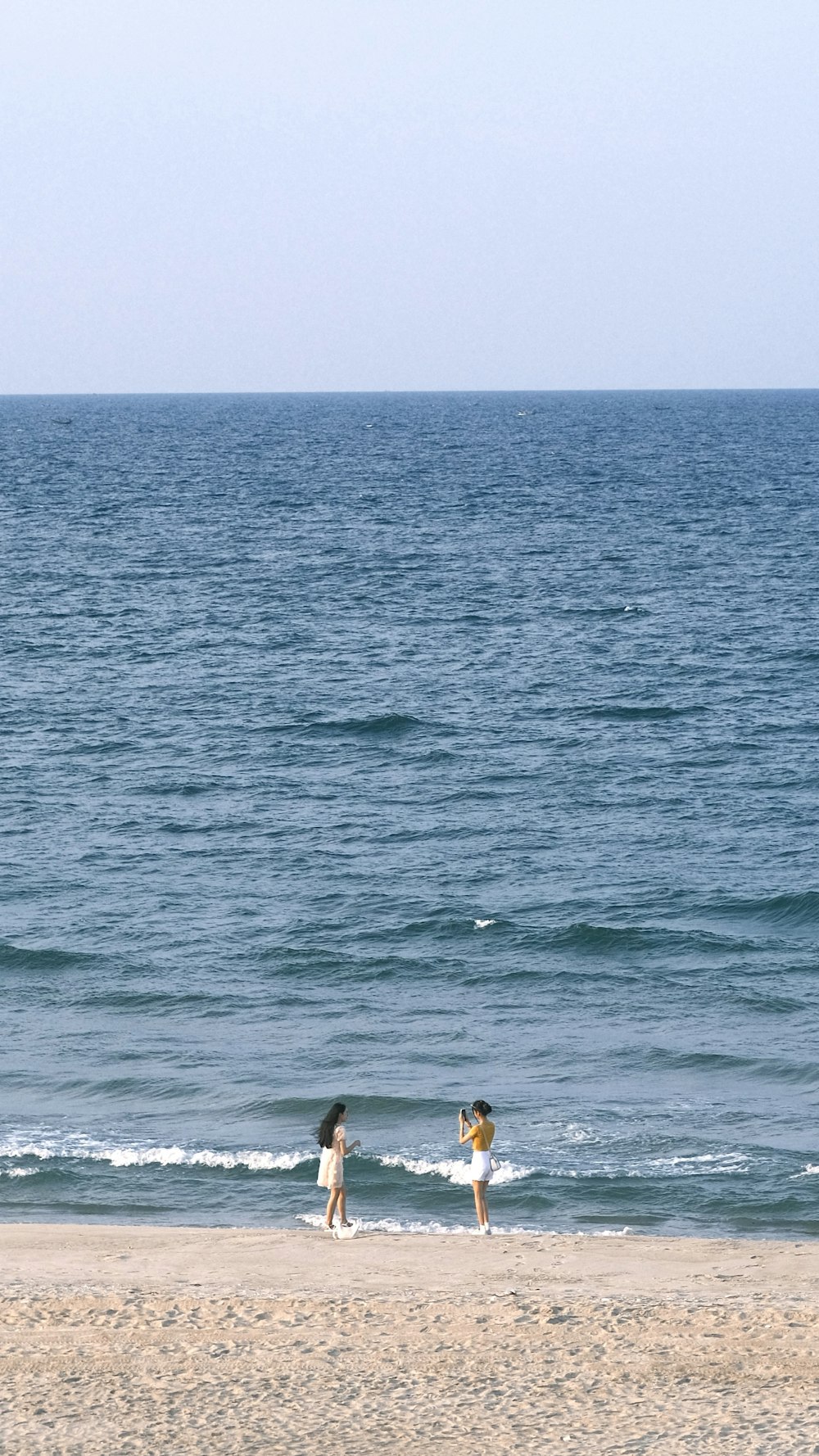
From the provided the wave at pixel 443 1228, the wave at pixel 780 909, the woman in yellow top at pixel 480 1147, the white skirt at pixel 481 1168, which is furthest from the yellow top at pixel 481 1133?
the wave at pixel 780 909

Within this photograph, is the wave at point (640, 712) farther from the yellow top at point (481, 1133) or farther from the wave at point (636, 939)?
the yellow top at point (481, 1133)

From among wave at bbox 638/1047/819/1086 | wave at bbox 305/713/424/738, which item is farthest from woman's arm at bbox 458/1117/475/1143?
wave at bbox 305/713/424/738

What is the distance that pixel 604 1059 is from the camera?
85.4ft

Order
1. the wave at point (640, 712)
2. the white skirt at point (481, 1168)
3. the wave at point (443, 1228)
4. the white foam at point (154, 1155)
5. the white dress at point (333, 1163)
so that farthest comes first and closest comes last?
the wave at point (640, 712) → the white foam at point (154, 1155) → the wave at point (443, 1228) → the white skirt at point (481, 1168) → the white dress at point (333, 1163)

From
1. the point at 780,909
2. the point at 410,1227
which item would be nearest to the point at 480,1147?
the point at 410,1227

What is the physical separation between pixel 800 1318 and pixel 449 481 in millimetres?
107841

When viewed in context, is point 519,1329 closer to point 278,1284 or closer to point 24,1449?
point 278,1284

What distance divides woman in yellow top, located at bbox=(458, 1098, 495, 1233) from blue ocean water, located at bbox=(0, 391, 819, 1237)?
1.32 m

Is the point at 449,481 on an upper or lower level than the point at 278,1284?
upper

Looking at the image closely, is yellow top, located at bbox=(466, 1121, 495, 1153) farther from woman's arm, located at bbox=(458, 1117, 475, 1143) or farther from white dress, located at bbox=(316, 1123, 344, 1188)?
white dress, located at bbox=(316, 1123, 344, 1188)

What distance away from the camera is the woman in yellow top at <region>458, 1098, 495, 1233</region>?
19.0 m

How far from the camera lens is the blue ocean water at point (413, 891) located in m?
22.9

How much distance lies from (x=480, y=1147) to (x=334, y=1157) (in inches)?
66.9

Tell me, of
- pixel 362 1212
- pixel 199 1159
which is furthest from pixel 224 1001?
pixel 362 1212
